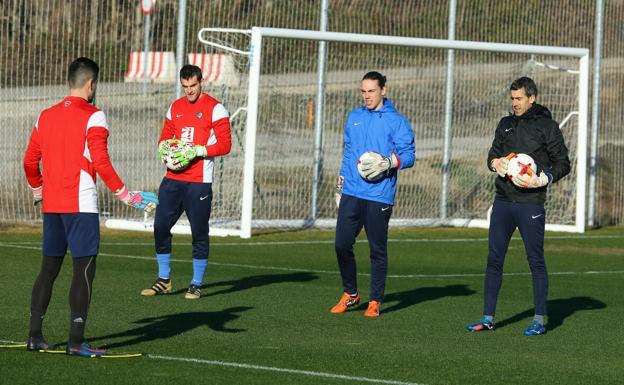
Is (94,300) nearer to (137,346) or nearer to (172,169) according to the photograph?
(172,169)

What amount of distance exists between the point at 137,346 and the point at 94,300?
8.28 feet

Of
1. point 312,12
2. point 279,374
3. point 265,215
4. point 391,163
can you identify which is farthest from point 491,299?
point 312,12

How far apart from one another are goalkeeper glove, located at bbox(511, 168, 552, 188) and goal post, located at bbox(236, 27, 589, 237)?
851cm

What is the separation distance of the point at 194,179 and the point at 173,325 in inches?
89.5

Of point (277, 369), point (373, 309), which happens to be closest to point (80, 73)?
point (277, 369)

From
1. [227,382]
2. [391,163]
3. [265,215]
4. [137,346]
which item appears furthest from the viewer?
[265,215]

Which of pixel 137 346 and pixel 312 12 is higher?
pixel 312 12

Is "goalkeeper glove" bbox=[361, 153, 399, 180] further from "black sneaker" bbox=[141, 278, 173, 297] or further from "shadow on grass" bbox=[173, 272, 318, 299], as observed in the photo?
"black sneaker" bbox=[141, 278, 173, 297]

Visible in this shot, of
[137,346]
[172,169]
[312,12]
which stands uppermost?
[312,12]

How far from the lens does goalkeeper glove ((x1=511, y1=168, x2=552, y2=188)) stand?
1048 centimetres

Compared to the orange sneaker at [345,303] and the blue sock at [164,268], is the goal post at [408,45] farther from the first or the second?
the orange sneaker at [345,303]

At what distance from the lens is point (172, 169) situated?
12484mm

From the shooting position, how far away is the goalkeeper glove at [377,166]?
11305 mm

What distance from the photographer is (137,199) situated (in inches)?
350
